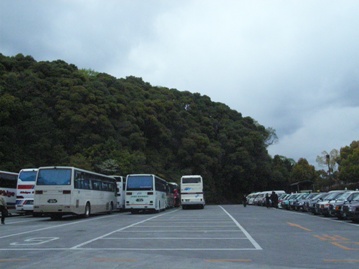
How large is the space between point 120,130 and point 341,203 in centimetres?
3346

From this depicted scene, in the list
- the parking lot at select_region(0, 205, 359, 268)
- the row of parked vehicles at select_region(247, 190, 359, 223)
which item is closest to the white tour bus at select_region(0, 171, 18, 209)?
the parking lot at select_region(0, 205, 359, 268)

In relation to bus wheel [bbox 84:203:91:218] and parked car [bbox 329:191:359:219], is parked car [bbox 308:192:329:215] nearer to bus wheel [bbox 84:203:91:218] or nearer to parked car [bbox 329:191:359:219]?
parked car [bbox 329:191:359:219]

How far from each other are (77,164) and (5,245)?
2952cm

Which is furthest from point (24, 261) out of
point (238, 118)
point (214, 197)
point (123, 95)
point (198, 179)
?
point (238, 118)

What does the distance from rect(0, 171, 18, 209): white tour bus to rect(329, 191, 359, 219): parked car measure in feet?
71.0

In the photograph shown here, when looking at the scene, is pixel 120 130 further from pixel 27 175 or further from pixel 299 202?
pixel 299 202

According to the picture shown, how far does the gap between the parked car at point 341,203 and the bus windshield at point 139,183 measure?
42.3 ft

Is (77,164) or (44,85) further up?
(44,85)

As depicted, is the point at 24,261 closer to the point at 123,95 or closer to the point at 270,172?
the point at 123,95

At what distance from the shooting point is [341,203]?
75.3 ft

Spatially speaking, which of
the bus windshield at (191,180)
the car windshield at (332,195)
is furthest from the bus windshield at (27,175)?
the car windshield at (332,195)

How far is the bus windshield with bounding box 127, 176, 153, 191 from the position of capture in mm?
31328

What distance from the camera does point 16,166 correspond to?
4281 centimetres

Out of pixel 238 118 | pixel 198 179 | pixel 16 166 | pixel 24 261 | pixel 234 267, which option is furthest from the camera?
pixel 238 118
